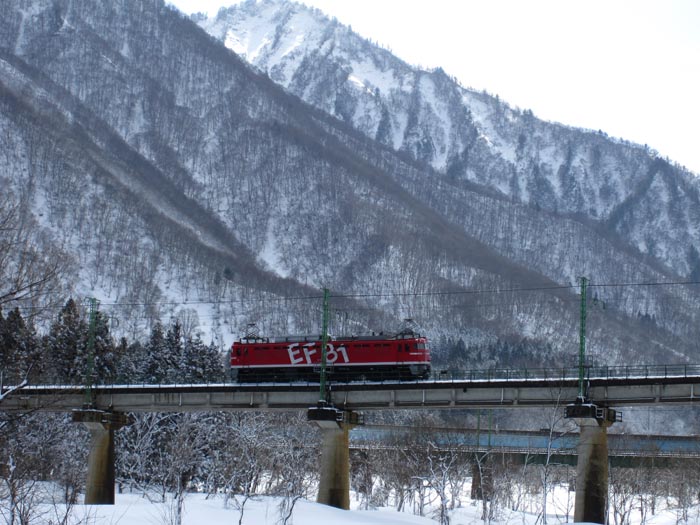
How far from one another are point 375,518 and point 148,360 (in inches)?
1775

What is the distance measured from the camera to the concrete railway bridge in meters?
72.7

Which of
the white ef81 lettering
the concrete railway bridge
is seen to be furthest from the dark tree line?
the white ef81 lettering

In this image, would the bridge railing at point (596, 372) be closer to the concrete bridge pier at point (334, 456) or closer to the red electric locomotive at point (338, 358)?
the red electric locomotive at point (338, 358)

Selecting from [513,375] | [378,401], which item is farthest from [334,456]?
[513,375]

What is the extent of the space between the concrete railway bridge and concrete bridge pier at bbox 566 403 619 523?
0.07 m

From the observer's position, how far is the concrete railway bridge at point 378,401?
238 ft

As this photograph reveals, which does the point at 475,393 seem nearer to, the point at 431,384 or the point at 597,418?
the point at 431,384

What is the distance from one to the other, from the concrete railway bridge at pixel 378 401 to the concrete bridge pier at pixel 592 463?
7 centimetres

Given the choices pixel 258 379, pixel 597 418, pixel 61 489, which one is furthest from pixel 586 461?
pixel 61 489

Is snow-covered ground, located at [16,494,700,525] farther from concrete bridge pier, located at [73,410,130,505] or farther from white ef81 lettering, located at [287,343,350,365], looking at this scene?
white ef81 lettering, located at [287,343,350,365]

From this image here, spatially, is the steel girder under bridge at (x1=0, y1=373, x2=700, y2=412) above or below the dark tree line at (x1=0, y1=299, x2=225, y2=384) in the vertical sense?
below

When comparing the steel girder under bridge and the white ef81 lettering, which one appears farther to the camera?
the white ef81 lettering

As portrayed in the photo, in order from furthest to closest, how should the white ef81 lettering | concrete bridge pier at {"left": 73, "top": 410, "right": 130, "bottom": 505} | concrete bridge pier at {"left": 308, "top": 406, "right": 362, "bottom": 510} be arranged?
the white ef81 lettering
concrete bridge pier at {"left": 73, "top": 410, "right": 130, "bottom": 505}
concrete bridge pier at {"left": 308, "top": 406, "right": 362, "bottom": 510}

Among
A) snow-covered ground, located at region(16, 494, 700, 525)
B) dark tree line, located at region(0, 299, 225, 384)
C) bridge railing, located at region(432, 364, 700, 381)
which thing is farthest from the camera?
dark tree line, located at region(0, 299, 225, 384)
